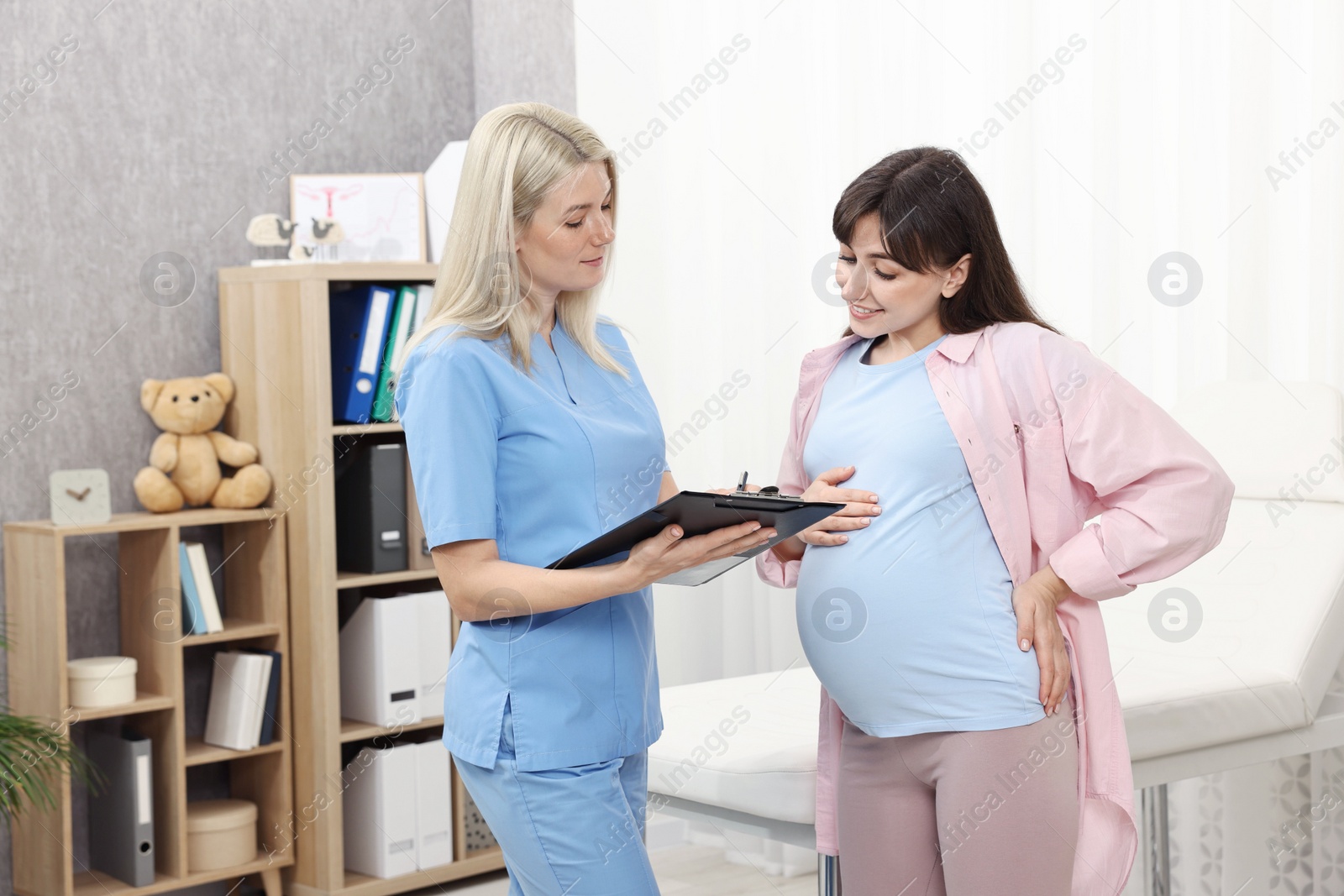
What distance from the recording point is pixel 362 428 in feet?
9.15

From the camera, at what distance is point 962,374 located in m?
1.32

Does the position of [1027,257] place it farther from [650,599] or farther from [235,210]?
[235,210]

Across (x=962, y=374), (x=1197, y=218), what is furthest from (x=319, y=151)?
(x=962, y=374)

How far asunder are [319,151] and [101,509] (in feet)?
3.42

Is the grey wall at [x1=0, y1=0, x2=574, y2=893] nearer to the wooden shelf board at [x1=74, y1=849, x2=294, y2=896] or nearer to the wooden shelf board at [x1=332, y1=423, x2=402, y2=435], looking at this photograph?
the wooden shelf board at [x1=74, y1=849, x2=294, y2=896]

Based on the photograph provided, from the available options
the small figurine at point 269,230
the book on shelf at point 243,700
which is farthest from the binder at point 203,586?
the small figurine at point 269,230

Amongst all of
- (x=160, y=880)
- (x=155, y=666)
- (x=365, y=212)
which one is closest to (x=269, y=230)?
(x=365, y=212)

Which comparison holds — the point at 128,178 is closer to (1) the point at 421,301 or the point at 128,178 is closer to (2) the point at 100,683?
(1) the point at 421,301

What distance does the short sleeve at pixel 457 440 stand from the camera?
118 cm

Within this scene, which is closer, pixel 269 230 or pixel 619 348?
pixel 619 348

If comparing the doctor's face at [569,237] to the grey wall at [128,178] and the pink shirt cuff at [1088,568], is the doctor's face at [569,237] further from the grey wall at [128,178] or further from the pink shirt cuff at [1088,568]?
the grey wall at [128,178]

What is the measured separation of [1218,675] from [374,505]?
176 cm

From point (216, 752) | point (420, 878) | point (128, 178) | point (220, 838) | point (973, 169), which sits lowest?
point (420, 878)

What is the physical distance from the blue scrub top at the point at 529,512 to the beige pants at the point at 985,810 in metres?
0.29
